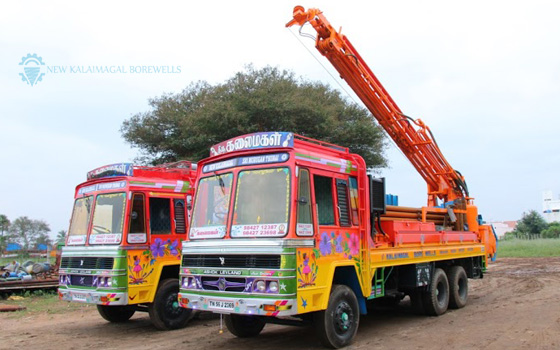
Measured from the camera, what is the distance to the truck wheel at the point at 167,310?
30.5 feet

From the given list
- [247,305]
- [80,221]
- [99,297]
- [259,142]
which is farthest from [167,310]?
[259,142]

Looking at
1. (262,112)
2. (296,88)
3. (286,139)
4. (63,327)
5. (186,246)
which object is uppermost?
(296,88)

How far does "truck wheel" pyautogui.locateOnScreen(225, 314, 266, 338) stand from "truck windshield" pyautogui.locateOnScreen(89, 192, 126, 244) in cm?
259

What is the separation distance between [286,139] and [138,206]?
3.79 meters

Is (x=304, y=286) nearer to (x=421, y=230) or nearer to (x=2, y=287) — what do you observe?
(x=421, y=230)

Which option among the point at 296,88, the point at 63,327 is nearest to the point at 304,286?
the point at 63,327

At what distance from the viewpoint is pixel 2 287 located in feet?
47.7

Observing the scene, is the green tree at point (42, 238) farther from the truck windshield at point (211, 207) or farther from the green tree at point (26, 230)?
the truck windshield at point (211, 207)

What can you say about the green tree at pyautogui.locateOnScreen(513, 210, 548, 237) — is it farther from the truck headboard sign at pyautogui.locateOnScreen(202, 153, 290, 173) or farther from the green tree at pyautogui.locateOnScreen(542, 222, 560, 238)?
the truck headboard sign at pyautogui.locateOnScreen(202, 153, 290, 173)

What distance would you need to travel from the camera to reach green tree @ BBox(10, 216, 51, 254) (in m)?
51.7

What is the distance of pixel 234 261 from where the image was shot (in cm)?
692

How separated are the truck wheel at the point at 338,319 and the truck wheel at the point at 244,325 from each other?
1.57 metres

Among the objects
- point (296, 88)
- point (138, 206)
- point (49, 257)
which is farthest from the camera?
point (49, 257)

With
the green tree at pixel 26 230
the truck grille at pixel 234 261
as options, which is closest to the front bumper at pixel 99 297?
the truck grille at pixel 234 261
